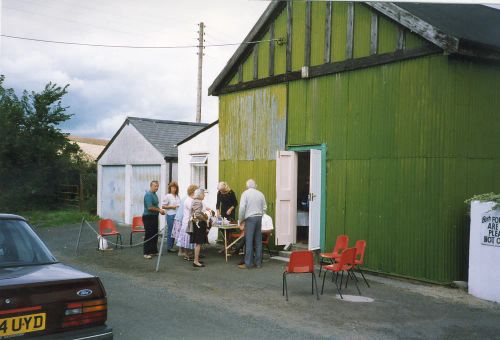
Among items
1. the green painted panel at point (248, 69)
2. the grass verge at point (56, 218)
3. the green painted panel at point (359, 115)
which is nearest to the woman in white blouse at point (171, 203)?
the green painted panel at point (248, 69)

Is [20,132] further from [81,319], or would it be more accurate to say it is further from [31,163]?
[81,319]

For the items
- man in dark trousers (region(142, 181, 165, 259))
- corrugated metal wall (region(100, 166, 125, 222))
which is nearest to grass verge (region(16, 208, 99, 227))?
corrugated metal wall (region(100, 166, 125, 222))

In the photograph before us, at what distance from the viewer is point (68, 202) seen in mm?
26734

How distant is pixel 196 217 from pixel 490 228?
→ 5882 millimetres

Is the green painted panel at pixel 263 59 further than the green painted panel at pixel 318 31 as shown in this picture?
Yes

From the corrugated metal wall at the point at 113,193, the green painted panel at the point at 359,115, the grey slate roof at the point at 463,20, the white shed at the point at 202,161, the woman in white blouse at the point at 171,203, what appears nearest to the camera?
the grey slate roof at the point at 463,20

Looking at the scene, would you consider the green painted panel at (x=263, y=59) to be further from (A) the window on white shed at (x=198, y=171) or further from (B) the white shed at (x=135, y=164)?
(B) the white shed at (x=135, y=164)

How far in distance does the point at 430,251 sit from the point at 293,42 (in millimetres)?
6238

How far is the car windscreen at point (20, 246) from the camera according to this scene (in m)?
5.09

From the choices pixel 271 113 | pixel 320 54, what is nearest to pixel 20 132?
pixel 271 113

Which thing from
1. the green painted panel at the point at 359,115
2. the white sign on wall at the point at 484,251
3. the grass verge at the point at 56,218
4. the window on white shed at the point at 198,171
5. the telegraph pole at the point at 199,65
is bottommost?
the grass verge at the point at 56,218

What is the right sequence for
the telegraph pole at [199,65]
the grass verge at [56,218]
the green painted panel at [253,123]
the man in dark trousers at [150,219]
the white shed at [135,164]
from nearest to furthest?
1. the man in dark trousers at [150,219]
2. the green painted panel at [253,123]
3. the white shed at [135,164]
4. the grass verge at [56,218]
5. the telegraph pole at [199,65]

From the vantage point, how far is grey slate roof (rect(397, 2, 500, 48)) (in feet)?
31.9

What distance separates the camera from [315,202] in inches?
468
